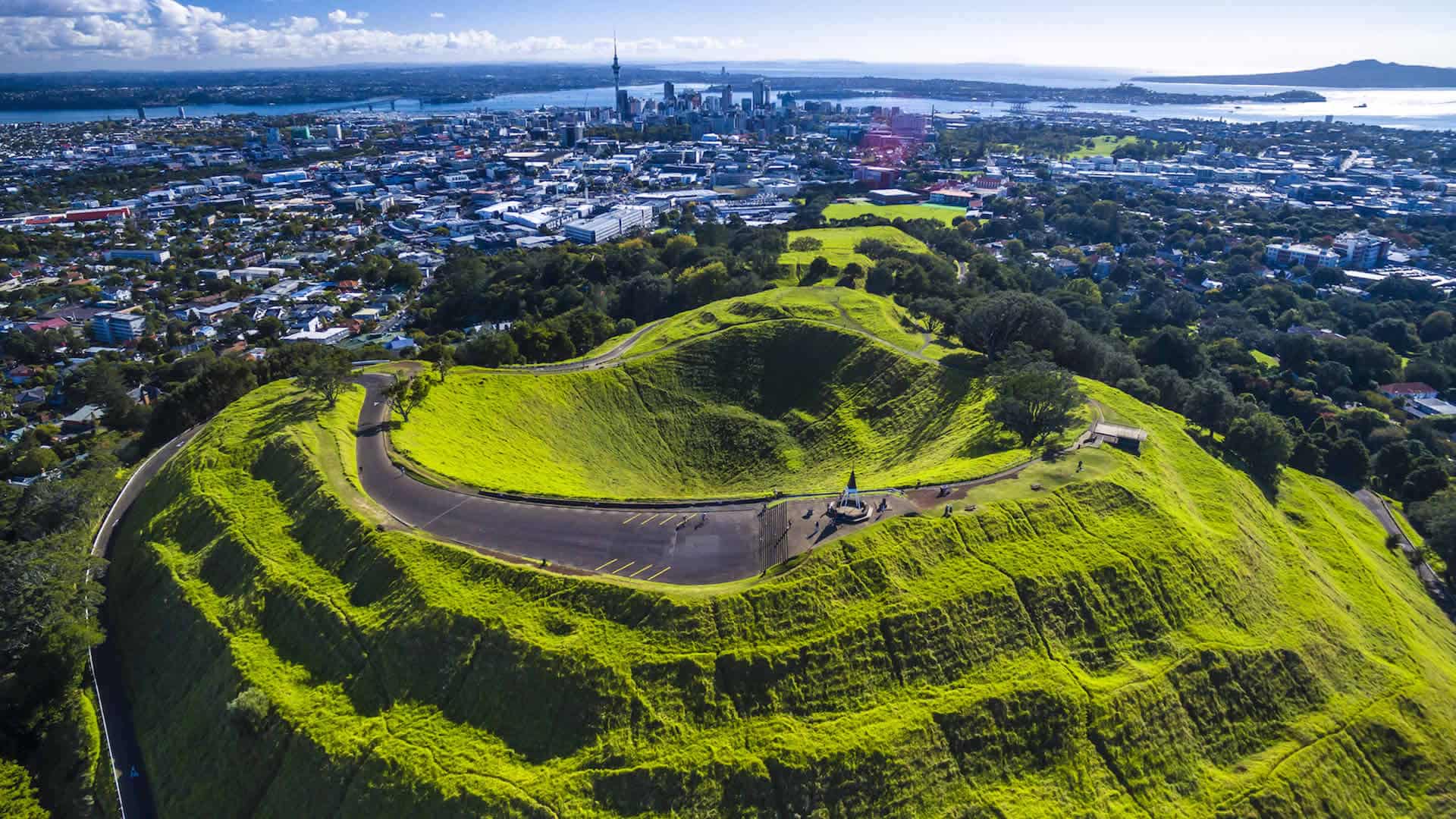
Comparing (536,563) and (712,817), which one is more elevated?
(536,563)

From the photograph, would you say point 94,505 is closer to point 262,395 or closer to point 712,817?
point 262,395

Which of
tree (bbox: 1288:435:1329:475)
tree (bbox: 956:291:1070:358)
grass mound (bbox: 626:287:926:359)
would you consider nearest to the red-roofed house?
grass mound (bbox: 626:287:926:359)

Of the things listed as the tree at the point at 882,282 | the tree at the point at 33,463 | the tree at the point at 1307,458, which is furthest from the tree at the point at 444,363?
the tree at the point at 1307,458

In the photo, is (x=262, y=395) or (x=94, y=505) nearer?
(x=94, y=505)

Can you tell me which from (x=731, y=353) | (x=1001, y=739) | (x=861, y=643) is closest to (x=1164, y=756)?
(x=1001, y=739)

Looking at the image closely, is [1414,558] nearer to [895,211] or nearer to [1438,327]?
[1438,327]

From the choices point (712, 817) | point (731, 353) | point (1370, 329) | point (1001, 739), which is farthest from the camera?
point (1370, 329)

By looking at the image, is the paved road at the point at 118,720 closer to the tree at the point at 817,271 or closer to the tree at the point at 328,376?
the tree at the point at 328,376
